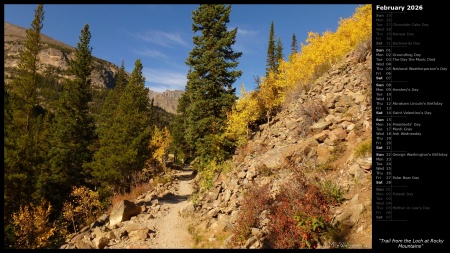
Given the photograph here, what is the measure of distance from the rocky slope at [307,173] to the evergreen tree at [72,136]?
9.88 m

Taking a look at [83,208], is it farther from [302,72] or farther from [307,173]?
[302,72]

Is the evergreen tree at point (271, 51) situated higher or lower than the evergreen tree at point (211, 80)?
higher

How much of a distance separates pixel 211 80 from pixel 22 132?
17401 mm

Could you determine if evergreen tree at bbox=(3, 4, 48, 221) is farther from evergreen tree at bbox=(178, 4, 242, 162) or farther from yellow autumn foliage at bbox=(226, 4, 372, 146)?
yellow autumn foliage at bbox=(226, 4, 372, 146)

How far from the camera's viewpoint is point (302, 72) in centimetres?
3192

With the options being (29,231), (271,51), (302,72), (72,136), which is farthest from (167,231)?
(271,51)

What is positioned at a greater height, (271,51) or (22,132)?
(271,51)

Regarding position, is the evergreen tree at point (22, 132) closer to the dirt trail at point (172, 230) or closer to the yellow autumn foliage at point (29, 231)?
the yellow autumn foliage at point (29, 231)

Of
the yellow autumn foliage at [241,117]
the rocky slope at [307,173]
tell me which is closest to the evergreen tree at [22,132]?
Answer: the rocky slope at [307,173]

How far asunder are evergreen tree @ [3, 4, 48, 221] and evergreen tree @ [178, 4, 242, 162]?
13531 mm

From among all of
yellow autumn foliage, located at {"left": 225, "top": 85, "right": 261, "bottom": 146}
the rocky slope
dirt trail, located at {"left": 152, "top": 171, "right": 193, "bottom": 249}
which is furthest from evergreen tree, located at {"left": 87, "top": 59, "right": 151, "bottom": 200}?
yellow autumn foliage, located at {"left": 225, "top": 85, "right": 261, "bottom": 146}

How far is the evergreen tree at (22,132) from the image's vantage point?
1944 cm

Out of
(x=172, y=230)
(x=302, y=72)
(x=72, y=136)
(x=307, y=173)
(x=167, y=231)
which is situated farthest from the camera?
(x=302, y=72)

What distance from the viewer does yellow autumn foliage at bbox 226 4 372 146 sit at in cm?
2538
